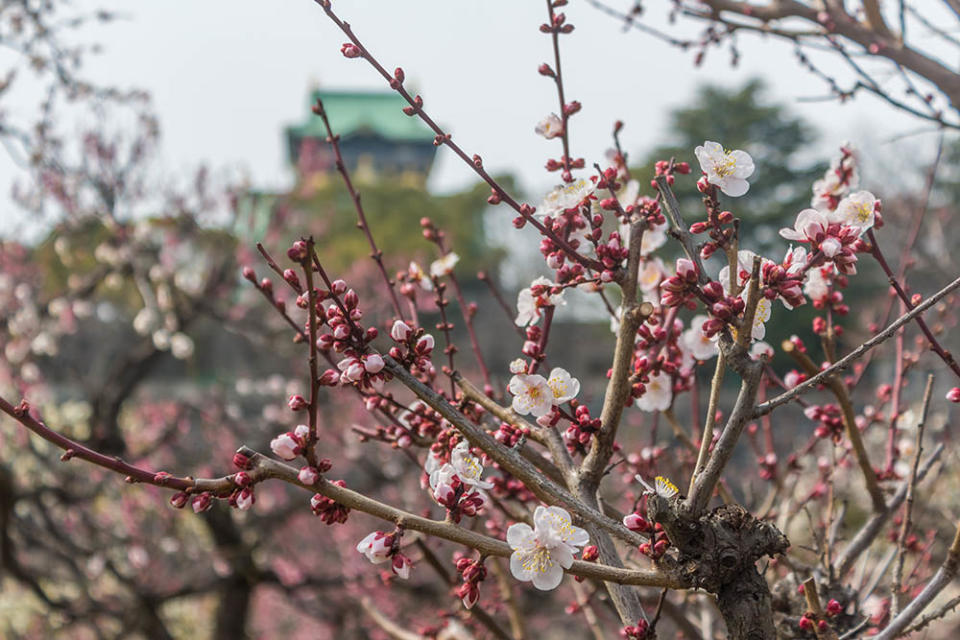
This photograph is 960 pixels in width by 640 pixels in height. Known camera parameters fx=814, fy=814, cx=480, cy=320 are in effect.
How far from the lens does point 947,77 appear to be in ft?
8.46

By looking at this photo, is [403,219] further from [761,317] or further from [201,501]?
[201,501]

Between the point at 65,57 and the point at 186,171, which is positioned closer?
the point at 65,57

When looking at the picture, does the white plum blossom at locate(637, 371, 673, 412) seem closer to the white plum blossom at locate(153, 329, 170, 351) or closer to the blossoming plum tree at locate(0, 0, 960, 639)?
the blossoming plum tree at locate(0, 0, 960, 639)

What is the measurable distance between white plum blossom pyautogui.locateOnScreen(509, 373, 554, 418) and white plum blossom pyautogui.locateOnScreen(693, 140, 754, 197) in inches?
18.0

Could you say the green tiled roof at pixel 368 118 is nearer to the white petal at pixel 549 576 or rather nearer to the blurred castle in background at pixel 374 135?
the blurred castle in background at pixel 374 135

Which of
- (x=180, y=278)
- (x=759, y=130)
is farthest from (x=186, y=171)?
(x=759, y=130)

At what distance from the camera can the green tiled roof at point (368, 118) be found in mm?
34875

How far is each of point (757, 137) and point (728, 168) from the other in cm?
1227

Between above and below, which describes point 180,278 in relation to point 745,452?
below

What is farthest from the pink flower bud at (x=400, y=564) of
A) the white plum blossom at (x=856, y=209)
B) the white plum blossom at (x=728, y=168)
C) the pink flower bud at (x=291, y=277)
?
the white plum blossom at (x=856, y=209)

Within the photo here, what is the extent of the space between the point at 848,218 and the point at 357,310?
3.06 feet

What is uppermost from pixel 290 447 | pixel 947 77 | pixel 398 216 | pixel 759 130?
pixel 398 216

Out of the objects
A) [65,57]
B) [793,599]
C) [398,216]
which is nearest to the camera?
[793,599]

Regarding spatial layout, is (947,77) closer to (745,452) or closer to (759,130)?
(759,130)
